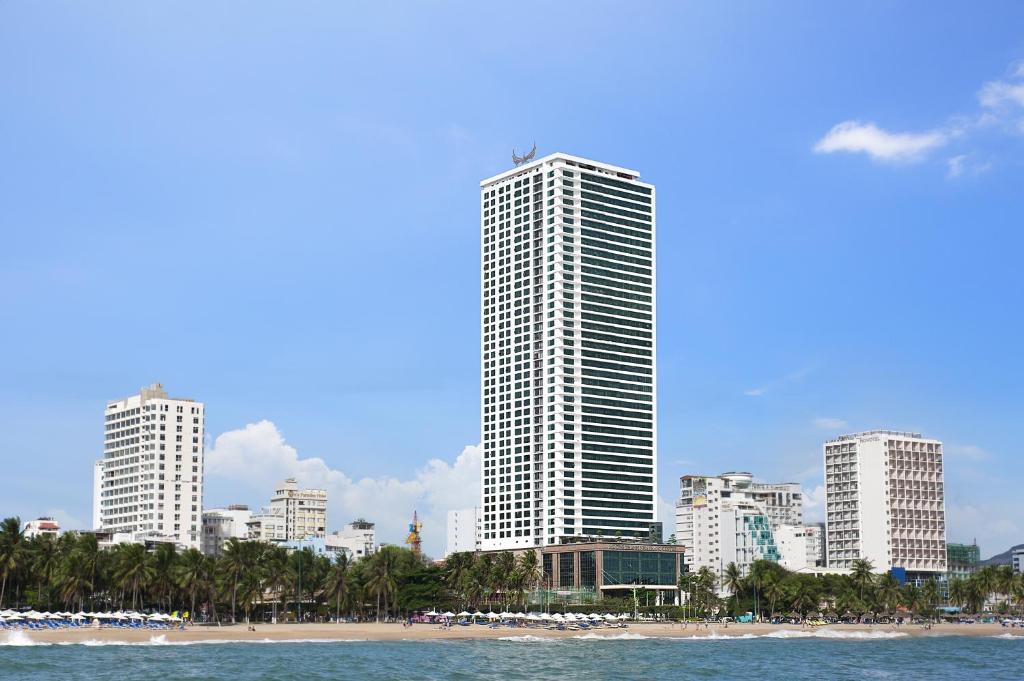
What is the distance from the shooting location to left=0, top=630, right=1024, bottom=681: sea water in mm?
109188

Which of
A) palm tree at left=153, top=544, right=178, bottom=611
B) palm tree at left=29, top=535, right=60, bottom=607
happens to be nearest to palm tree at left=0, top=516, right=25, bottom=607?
palm tree at left=29, top=535, right=60, bottom=607

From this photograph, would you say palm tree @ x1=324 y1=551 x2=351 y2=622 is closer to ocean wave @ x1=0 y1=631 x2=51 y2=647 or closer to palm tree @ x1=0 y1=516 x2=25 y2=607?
palm tree @ x1=0 y1=516 x2=25 y2=607

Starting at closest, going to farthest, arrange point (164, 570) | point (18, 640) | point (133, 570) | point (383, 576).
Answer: point (18, 640), point (133, 570), point (164, 570), point (383, 576)

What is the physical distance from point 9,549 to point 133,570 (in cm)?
1634

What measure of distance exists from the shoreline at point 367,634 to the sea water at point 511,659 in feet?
6.33

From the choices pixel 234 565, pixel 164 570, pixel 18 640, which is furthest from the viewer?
pixel 234 565

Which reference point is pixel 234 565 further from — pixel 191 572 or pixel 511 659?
pixel 511 659

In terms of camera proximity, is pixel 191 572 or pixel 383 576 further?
pixel 383 576

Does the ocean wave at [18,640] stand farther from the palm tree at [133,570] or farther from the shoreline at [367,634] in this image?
the palm tree at [133,570]

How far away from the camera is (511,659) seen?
424 feet

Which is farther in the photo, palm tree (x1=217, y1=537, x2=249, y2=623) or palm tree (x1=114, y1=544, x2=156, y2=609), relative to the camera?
palm tree (x1=217, y1=537, x2=249, y2=623)

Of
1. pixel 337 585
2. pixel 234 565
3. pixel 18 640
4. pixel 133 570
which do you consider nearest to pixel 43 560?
pixel 133 570

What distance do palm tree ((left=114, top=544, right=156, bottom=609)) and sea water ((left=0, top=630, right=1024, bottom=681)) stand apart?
28761 millimetres

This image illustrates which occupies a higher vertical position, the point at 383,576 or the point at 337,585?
the point at 383,576
